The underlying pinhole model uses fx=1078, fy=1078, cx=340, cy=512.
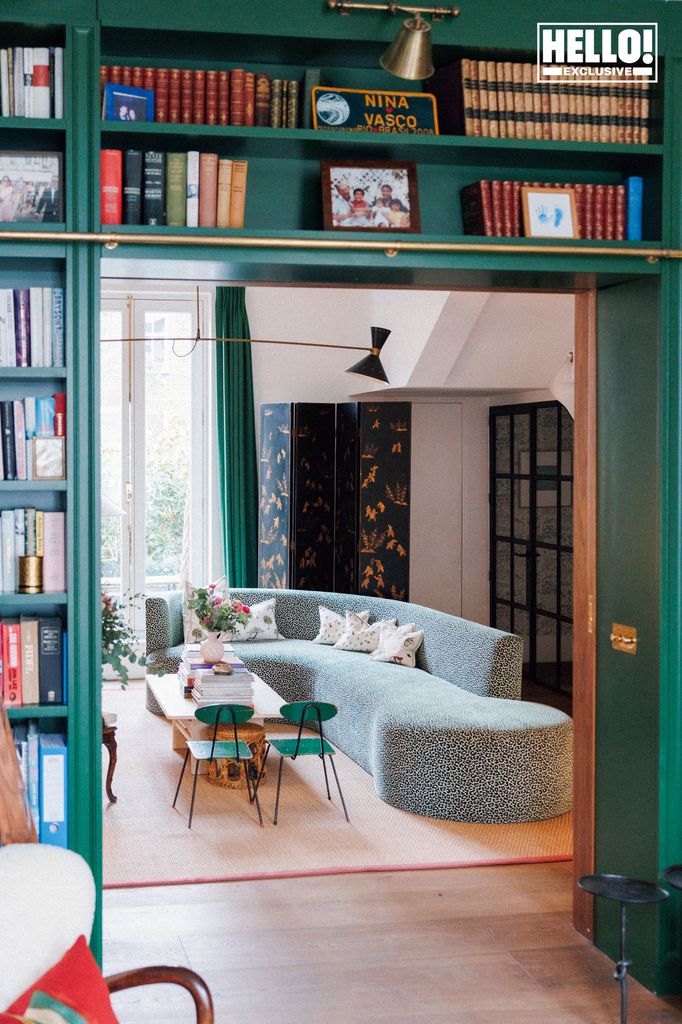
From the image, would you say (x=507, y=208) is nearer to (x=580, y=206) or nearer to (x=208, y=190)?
(x=580, y=206)

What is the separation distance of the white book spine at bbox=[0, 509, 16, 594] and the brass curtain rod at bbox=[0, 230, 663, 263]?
0.78 m

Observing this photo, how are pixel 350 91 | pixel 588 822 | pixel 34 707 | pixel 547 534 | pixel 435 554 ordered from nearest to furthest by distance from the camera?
pixel 34 707 → pixel 350 91 → pixel 588 822 → pixel 547 534 → pixel 435 554

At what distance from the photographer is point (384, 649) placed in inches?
286

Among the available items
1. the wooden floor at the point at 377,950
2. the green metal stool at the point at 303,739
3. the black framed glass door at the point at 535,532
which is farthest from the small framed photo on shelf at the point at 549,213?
the black framed glass door at the point at 535,532

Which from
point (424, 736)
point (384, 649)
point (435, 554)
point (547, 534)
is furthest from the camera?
point (435, 554)

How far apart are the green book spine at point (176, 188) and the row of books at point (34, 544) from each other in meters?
0.93

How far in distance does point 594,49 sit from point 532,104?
0.26m

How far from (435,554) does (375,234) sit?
5810 millimetres

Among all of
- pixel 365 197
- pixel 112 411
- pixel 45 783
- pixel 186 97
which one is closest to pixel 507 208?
pixel 365 197

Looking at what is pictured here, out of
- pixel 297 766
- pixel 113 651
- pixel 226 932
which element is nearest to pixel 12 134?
pixel 113 651

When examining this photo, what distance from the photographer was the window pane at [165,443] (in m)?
8.91

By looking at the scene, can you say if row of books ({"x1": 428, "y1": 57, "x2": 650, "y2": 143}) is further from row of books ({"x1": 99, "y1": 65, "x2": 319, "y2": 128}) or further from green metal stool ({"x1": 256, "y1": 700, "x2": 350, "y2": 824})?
green metal stool ({"x1": 256, "y1": 700, "x2": 350, "y2": 824})

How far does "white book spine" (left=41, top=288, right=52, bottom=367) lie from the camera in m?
3.08

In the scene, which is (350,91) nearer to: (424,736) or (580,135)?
(580,135)
